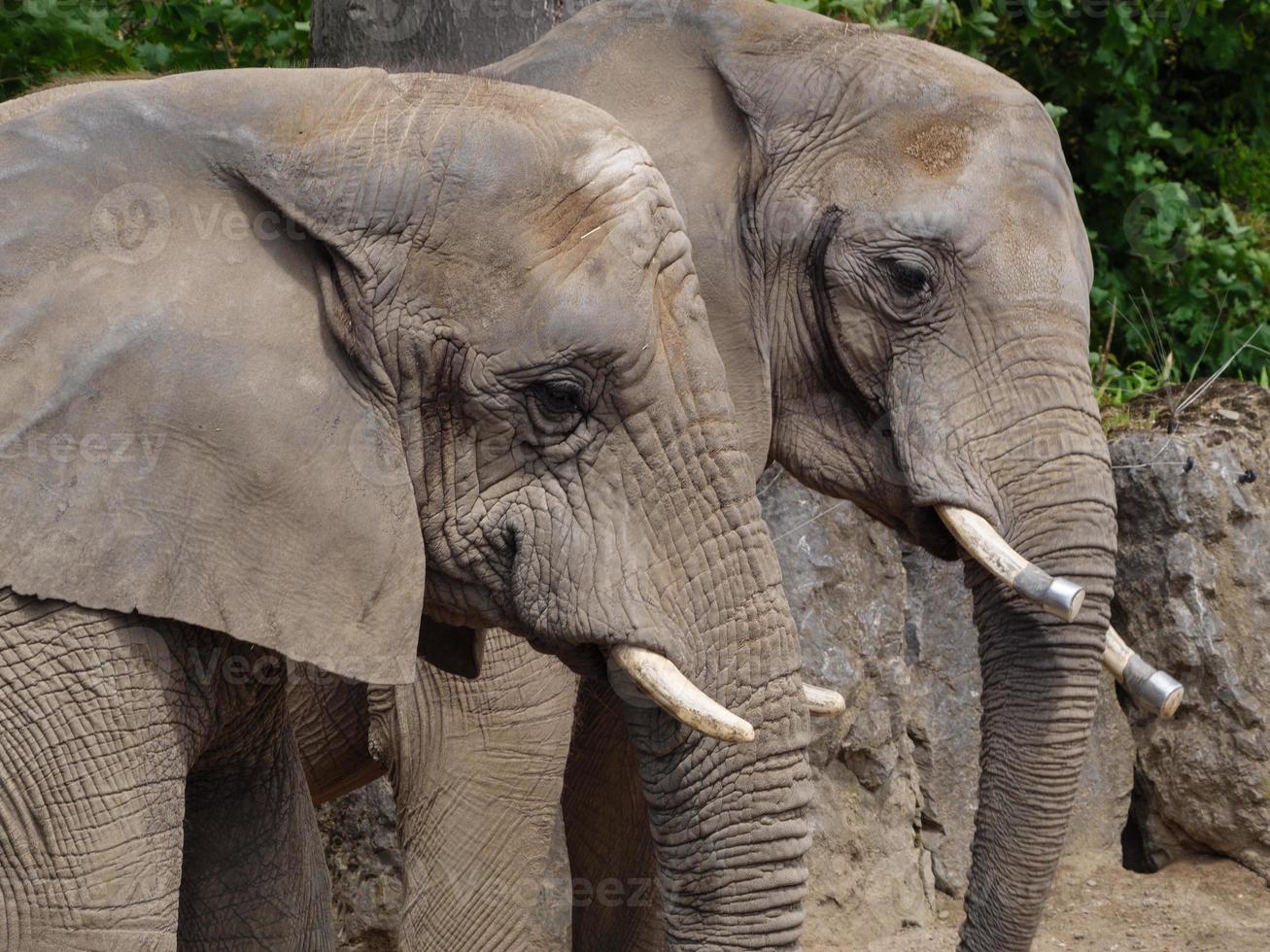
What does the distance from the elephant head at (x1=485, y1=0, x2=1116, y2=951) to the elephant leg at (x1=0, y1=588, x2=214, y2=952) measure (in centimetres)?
151

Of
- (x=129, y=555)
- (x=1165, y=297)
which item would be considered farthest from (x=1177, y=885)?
(x=129, y=555)

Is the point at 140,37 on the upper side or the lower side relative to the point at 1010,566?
lower

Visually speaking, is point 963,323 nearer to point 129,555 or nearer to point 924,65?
point 924,65

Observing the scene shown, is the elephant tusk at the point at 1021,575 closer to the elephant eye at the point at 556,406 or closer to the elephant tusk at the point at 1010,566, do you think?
the elephant tusk at the point at 1010,566

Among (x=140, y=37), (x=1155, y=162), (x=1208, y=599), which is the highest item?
(x=140, y=37)

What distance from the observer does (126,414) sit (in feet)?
8.34

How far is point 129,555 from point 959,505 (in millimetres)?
1731

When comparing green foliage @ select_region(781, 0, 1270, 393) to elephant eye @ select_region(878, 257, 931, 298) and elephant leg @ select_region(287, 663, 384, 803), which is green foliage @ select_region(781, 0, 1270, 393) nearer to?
elephant eye @ select_region(878, 257, 931, 298)

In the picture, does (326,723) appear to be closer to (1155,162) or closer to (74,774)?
(74,774)

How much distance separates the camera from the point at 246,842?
3.10 meters

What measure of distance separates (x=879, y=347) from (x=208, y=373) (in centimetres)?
162

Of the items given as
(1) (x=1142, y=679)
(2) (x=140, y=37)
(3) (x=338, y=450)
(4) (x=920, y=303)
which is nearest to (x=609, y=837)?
(1) (x=1142, y=679)

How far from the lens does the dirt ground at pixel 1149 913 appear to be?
5578 millimetres

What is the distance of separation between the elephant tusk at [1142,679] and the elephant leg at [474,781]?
1.06 metres
